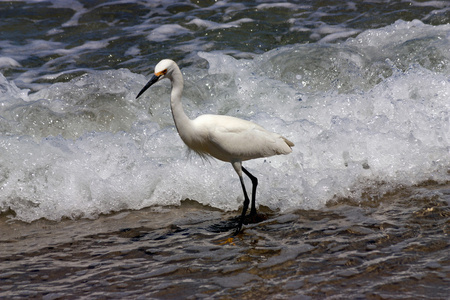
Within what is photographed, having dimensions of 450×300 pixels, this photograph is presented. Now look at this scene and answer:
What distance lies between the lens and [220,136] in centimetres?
393

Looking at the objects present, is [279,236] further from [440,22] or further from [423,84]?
[440,22]

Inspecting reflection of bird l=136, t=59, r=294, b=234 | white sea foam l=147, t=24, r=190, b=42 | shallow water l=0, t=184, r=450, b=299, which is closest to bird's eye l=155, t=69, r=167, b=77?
reflection of bird l=136, t=59, r=294, b=234

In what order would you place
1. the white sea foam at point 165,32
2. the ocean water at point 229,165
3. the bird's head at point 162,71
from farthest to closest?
the white sea foam at point 165,32, the bird's head at point 162,71, the ocean water at point 229,165

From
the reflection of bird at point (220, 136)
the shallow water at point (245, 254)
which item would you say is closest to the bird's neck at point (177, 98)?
the reflection of bird at point (220, 136)

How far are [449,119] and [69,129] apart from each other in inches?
157

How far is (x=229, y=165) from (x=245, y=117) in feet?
3.36

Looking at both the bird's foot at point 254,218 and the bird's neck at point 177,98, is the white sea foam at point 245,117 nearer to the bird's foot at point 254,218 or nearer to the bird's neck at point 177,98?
the bird's foot at point 254,218

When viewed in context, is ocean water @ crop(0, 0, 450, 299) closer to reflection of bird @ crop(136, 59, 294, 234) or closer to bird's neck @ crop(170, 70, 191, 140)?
reflection of bird @ crop(136, 59, 294, 234)

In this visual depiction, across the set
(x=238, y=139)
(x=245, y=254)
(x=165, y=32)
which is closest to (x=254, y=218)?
(x=238, y=139)

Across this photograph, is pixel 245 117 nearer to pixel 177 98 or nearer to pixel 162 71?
pixel 177 98

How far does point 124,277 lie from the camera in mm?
3111

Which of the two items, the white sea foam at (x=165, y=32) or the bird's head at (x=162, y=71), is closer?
the bird's head at (x=162, y=71)

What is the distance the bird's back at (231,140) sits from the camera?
3951 millimetres

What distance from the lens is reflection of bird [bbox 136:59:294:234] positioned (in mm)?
3825
